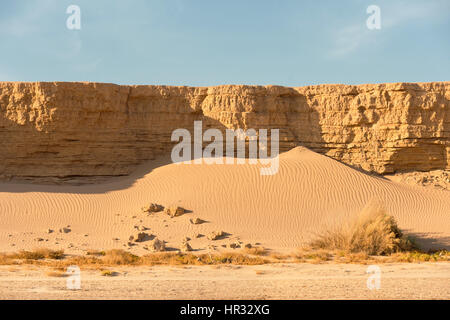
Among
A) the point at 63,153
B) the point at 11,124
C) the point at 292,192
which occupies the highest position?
the point at 11,124

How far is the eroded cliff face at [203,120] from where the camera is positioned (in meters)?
20.5

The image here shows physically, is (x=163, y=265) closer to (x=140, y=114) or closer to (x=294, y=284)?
(x=294, y=284)

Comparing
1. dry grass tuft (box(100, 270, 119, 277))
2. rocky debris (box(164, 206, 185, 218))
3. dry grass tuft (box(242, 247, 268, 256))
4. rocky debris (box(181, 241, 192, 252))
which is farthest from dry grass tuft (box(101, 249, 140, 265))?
rocky debris (box(164, 206, 185, 218))

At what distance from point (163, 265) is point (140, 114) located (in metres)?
12.5

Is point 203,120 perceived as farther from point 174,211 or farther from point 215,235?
point 215,235

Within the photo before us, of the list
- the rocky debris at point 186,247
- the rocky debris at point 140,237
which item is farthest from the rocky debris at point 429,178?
the rocky debris at point 140,237

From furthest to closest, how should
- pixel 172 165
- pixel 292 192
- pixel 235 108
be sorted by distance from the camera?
pixel 235 108
pixel 172 165
pixel 292 192

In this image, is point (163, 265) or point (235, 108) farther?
point (235, 108)

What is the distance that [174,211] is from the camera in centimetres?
1595

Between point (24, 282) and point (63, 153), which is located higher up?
point (63, 153)
